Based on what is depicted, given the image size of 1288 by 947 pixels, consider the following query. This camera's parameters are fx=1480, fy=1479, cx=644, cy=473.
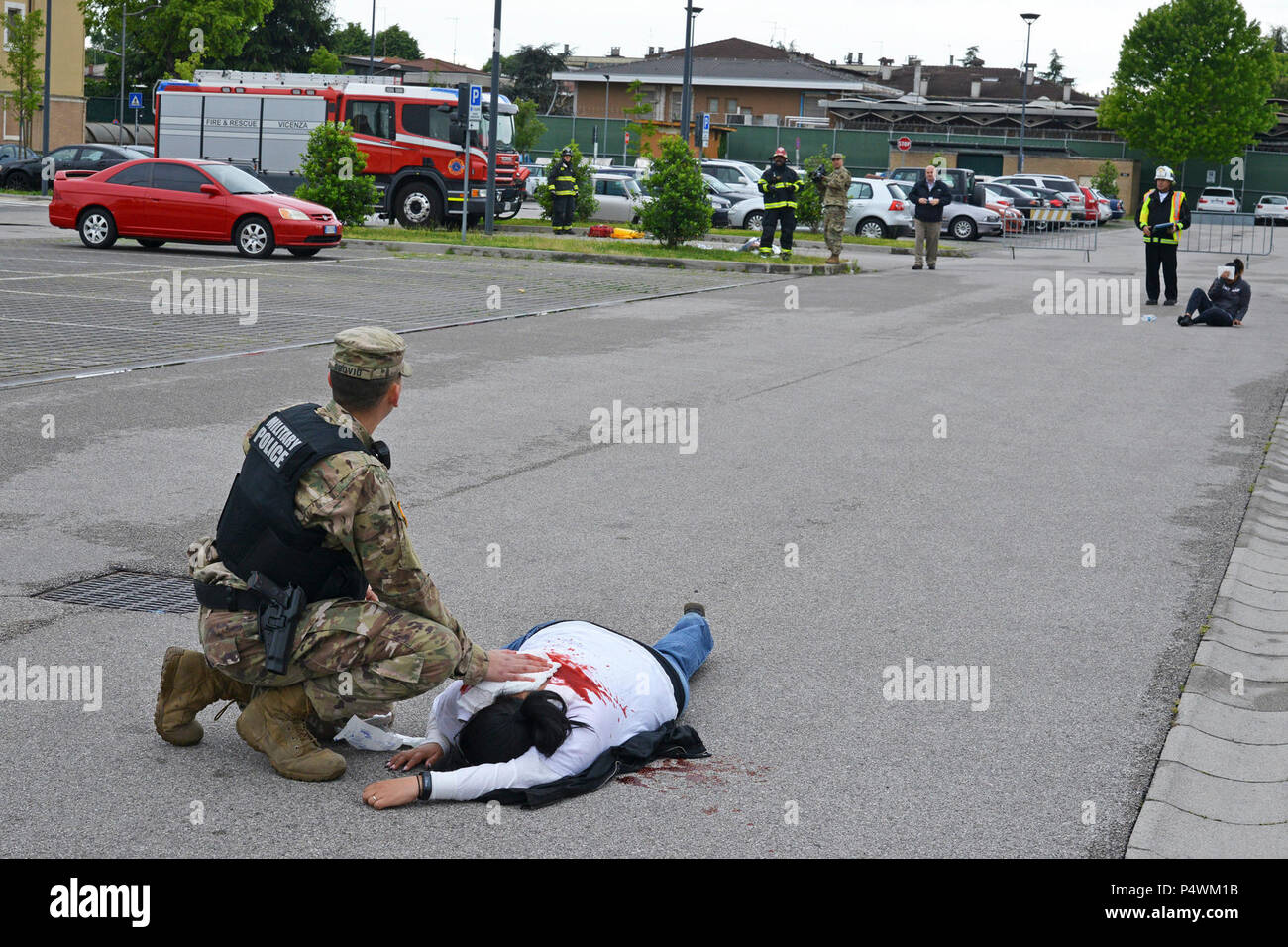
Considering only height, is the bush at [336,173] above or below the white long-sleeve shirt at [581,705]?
above

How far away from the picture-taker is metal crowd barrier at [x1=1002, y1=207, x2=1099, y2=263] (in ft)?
135

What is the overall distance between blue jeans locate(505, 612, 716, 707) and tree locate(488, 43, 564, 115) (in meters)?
113

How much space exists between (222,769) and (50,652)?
1290mm

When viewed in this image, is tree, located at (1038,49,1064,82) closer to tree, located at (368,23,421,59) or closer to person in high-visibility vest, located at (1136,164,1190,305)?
tree, located at (368,23,421,59)

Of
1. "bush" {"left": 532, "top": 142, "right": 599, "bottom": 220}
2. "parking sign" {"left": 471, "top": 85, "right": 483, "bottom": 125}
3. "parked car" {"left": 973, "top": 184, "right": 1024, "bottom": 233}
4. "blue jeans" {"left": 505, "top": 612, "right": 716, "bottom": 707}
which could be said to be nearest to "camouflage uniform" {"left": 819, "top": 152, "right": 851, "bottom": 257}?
"parking sign" {"left": 471, "top": 85, "right": 483, "bottom": 125}

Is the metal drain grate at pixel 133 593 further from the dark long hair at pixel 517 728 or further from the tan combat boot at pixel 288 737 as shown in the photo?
the dark long hair at pixel 517 728

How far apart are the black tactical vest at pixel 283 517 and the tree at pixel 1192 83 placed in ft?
256

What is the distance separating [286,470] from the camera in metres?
4.05

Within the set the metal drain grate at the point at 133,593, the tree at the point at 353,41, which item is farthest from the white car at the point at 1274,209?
the tree at the point at 353,41

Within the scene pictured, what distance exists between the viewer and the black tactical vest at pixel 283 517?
4.07m

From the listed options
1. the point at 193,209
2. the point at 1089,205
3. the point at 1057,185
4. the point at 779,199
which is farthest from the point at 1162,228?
the point at 1057,185

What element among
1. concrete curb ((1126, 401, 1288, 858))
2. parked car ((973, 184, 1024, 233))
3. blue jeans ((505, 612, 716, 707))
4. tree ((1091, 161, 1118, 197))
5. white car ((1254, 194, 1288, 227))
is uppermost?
tree ((1091, 161, 1118, 197))

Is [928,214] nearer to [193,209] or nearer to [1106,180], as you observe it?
[193,209]

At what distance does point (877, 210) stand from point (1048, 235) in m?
8.68
